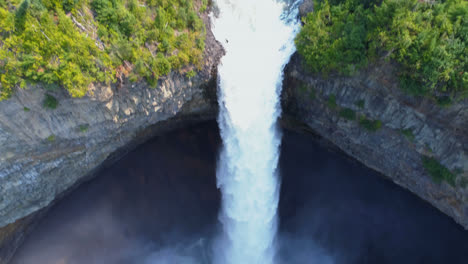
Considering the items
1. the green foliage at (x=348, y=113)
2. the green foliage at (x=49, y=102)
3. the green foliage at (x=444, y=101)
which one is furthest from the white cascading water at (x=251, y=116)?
the green foliage at (x=49, y=102)

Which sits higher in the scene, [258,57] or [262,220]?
[258,57]

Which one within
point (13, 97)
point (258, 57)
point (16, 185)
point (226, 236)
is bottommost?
point (226, 236)

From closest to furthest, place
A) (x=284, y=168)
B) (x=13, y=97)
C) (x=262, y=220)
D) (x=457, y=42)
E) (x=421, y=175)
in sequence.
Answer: (x=13, y=97) < (x=457, y=42) < (x=421, y=175) < (x=262, y=220) < (x=284, y=168)

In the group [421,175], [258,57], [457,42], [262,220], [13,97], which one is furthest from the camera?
[262,220]

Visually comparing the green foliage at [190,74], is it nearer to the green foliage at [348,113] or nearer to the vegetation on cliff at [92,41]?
the vegetation on cliff at [92,41]

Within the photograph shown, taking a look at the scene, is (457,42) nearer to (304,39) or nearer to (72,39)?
(304,39)

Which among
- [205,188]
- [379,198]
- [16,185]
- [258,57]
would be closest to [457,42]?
[258,57]

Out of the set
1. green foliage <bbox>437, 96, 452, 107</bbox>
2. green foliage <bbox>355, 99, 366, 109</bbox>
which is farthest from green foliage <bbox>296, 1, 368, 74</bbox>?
green foliage <bbox>437, 96, 452, 107</bbox>
